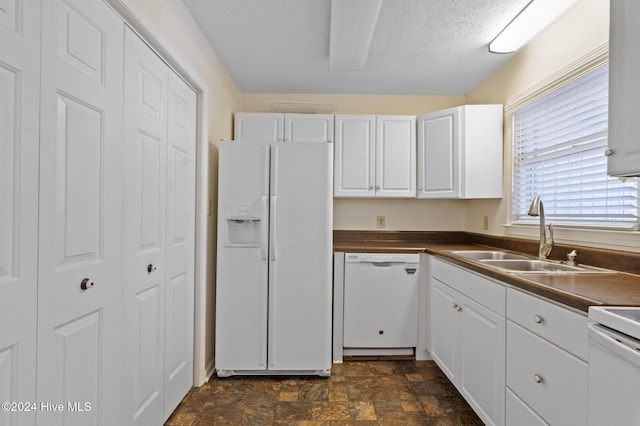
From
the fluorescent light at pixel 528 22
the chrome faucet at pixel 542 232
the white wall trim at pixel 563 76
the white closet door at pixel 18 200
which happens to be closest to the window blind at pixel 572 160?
the white wall trim at pixel 563 76

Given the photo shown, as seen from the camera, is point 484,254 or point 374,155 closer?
point 484,254

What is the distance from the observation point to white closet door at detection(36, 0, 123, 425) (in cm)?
102

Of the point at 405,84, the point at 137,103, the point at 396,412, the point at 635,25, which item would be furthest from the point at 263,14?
the point at 396,412

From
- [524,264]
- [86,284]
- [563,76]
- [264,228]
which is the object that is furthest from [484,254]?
[86,284]

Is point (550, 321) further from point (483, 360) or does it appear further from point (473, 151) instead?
point (473, 151)

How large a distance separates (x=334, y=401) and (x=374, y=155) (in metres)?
2.01

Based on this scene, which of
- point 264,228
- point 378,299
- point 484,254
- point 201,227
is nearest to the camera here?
point 201,227

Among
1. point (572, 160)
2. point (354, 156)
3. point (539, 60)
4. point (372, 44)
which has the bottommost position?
point (572, 160)

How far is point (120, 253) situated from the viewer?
1.39m

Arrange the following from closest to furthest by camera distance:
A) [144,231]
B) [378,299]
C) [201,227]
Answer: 1. [144,231]
2. [201,227]
3. [378,299]

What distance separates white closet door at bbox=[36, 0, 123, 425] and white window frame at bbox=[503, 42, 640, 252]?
2.34 m

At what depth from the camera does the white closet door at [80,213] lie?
1020mm

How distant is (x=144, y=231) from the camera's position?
1.58 meters

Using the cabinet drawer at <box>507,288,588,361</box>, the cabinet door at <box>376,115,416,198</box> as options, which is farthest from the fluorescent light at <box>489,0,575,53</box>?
the cabinet drawer at <box>507,288,588,361</box>
